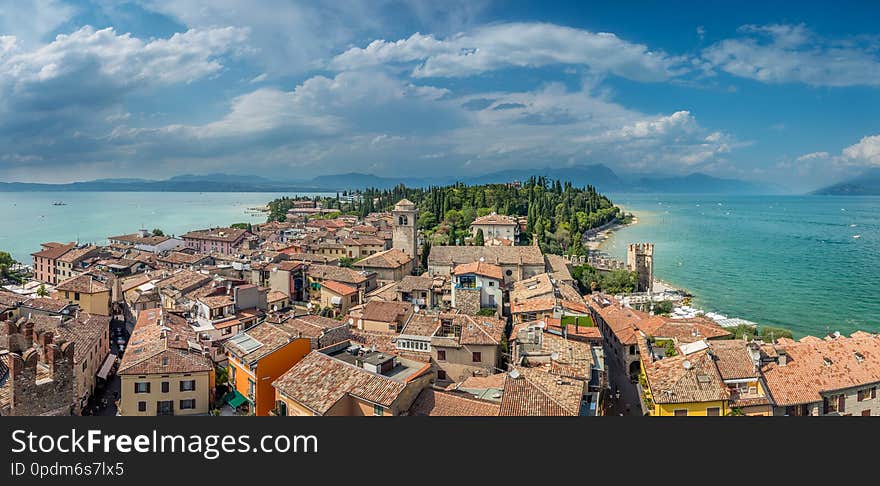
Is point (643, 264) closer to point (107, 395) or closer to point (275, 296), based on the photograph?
point (275, 296)

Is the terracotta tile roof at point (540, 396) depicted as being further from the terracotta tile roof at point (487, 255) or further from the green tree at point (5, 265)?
the green tree at point (5, 265)

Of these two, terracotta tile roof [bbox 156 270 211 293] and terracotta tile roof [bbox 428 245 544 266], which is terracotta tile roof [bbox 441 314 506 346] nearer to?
terracotta tile roof [bbox 428 245 544 266]

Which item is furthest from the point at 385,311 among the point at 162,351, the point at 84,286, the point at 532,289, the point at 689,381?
the point at 84,286

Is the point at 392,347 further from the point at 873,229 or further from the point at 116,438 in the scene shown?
the point at 873,229

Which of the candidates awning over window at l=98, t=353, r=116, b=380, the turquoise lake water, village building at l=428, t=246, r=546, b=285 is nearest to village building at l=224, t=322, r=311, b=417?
awning over window at l=98, t=353, r=116, b=380

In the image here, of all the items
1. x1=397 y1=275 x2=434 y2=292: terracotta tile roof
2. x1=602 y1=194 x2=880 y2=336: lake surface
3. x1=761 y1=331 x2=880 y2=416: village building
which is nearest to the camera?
x1=761 y1=331 x2=880 y2=416: village building

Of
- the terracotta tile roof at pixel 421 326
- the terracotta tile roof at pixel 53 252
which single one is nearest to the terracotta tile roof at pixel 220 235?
the terracotta tile roof at pixel 53 252

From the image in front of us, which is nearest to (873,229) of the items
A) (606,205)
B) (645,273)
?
(606,205)
